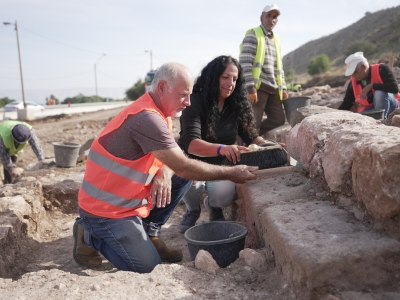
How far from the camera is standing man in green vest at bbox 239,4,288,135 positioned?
16.7ft

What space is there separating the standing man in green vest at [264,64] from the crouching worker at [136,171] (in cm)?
244

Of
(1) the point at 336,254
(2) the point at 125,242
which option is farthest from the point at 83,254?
(1) the point at 336,254

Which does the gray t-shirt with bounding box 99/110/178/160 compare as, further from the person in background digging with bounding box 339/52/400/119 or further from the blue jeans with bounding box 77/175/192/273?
the person in background digging with bounding box 339/52/400/119

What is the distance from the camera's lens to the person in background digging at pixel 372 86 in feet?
16.8

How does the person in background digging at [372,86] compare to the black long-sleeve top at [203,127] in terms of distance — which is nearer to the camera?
the black long-sleeve top at [203,127]

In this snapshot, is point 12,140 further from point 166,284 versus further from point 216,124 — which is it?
point 166,284

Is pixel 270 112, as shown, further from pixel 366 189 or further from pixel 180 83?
pixel 366 189

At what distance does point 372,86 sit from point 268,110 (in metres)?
1.38

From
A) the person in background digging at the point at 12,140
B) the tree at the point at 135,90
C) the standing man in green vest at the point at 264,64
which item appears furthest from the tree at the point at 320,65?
the person in background digging at the point at 12,140

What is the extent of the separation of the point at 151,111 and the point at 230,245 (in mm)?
985

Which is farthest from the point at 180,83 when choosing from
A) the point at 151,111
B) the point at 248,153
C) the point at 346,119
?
the point at 346,119

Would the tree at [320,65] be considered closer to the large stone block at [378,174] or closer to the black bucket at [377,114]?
the black bucket at [377,114]

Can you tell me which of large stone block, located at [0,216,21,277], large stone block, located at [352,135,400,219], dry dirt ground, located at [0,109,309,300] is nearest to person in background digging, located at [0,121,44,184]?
large stone block, located at [0,216,21,277]

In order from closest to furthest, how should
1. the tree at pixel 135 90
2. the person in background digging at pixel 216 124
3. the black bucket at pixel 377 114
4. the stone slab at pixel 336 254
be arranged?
the stone slab at pixel 336 254 → the person in background digging at pixel 216 124 → the black bucket at pixel 377 114 → the tree at pixel 135 90
